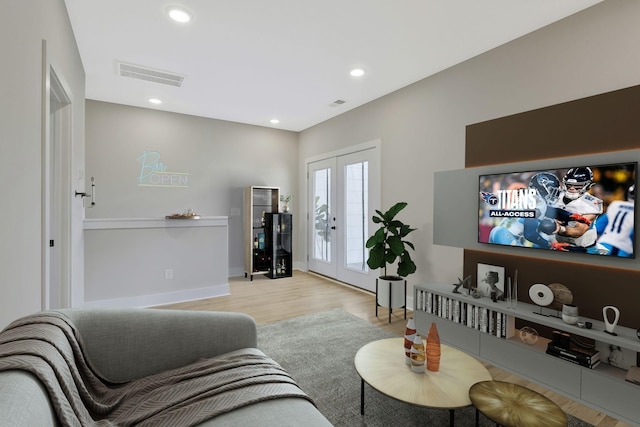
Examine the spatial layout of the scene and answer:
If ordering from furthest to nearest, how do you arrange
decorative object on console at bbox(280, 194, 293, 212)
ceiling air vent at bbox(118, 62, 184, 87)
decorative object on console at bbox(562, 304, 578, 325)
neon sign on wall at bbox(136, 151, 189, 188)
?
decorative object on console at bbox(280, 194, 293, 212), neon sign on wall at bbox(136, 151, 189, 188), ceiling air vent at bbox(118, 62, 184, 87), decorative object on console at bbox(562, 304, 578, 325)

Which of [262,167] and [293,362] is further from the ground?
[262,167]

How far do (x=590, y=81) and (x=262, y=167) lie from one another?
4.69 m

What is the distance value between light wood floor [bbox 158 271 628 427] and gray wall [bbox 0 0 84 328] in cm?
217

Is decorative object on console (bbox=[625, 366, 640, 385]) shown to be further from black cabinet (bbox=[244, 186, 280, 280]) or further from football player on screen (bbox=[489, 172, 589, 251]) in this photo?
black cabinet (bbox=[244, 186, 280, 280])

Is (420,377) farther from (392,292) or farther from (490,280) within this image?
(392,292)

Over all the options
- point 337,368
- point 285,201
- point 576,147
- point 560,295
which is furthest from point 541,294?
point 285,201

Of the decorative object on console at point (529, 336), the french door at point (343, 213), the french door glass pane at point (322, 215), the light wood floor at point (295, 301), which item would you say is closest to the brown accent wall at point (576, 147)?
the decorative object on console at point (529, 336)

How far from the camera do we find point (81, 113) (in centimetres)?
339

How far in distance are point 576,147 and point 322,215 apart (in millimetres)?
3746

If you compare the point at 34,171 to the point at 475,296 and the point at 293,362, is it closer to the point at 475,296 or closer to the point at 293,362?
the point at 293,362

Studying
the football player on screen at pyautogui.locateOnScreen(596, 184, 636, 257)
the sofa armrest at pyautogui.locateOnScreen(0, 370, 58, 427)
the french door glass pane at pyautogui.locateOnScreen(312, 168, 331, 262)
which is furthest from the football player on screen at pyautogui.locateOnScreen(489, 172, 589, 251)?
the french door glass pane at pyautogui.locateOnScreen(312, 168, 331, 262)

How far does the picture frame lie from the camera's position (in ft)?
8.98

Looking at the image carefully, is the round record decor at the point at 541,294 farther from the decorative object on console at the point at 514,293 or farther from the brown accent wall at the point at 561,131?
the brown accent wall at the point at 561,131

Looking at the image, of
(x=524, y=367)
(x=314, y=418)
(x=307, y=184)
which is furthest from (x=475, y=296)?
(x=307, y=184)
